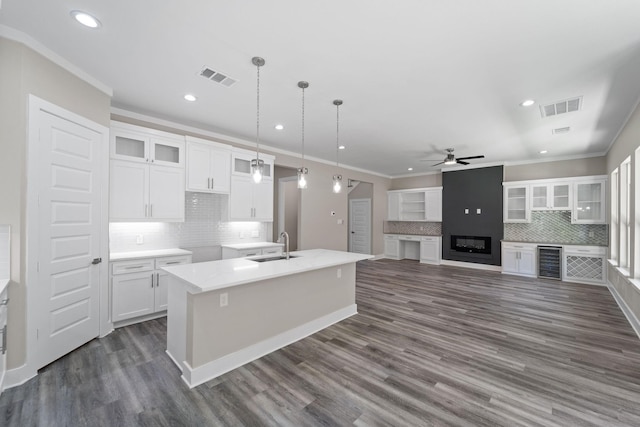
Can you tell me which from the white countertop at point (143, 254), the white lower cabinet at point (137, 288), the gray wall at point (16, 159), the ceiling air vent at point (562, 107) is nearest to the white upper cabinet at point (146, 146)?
the gray wall at point (16, 159)

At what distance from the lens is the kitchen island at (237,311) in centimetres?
238

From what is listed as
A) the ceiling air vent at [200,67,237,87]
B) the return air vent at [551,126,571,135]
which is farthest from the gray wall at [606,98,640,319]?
the ceiling air vent at [200,67,237,87]

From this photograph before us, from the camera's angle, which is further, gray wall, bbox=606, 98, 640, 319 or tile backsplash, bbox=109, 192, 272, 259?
tile backsplash, bbox=109, 192, 272, 259

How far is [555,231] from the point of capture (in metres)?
6.64

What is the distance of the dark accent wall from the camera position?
285 inches

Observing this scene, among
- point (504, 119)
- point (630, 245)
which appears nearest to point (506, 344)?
point (630, 245)

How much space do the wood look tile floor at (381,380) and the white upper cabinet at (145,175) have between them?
149 cm

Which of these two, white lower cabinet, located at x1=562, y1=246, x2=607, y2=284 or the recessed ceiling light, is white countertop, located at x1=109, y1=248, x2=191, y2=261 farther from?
white lower cabinet, located at x1=562, y1=246, x2=607, y2=284

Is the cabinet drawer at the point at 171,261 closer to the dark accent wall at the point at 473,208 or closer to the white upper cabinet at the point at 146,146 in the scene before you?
the white upper cabinet at the point at 146,146

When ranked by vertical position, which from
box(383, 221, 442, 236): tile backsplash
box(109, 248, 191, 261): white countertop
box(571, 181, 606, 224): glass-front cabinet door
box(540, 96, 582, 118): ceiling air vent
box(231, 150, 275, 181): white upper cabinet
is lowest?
box(109, 248, 191, 261): white countertop

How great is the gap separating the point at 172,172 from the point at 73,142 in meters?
1.28

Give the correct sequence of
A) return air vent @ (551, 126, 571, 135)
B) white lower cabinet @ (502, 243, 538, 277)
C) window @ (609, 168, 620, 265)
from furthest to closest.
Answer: white lower cabinet @ (502, 243, 538, 277)
window @ (609, 168, 620, 265)
return air vent @ (551, 126, 571, 135)

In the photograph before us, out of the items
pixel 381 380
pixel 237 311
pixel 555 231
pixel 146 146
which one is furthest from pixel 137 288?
pixel 555 231

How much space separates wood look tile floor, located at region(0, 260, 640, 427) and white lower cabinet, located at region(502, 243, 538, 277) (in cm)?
281
